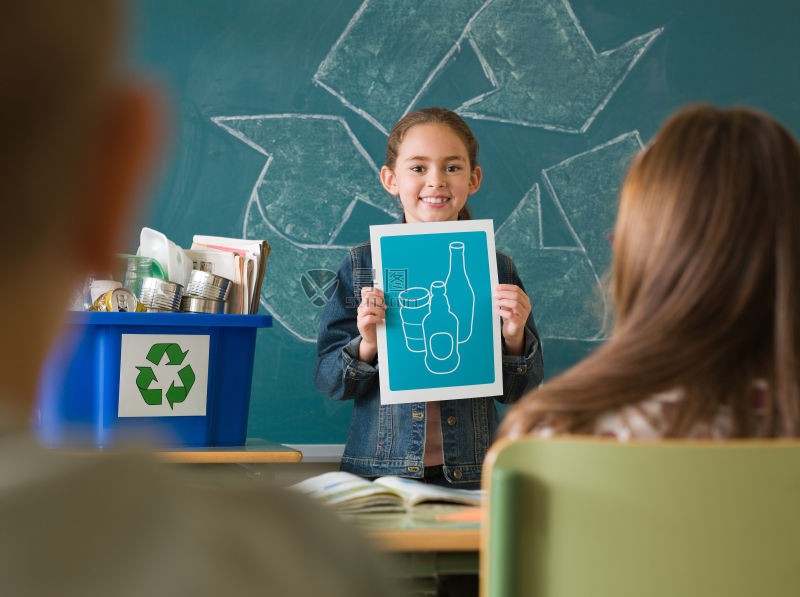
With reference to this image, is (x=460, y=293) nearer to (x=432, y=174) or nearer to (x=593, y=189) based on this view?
(x=432, y=174)

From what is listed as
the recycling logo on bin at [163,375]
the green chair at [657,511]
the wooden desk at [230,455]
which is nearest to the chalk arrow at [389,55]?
the recycling logo on bin at [163,375]

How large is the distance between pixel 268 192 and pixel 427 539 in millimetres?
2059

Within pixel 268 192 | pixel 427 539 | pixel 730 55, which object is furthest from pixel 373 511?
pixel 730 55

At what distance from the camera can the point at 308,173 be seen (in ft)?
10.2

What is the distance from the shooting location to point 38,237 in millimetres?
221

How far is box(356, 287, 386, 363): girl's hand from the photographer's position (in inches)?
85.9

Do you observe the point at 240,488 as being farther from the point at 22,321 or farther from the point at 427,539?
the point at 427,539

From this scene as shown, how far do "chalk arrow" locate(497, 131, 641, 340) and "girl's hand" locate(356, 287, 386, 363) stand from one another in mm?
1047

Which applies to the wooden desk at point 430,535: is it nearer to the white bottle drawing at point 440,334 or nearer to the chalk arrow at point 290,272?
the white bottle drawing at point 440,334

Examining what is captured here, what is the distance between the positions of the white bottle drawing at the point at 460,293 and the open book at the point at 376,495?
0.84 meters

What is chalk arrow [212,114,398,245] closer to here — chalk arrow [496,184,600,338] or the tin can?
chalk arrow [496,184,600,338]

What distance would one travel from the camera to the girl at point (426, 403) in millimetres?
2252

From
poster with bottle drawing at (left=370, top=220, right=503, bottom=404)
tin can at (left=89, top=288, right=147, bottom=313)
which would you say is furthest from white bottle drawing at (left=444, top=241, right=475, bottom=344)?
tin can at (left=89, top=288, right=147, bottom=313)

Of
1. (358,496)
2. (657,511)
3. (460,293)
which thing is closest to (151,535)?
(657,511)
